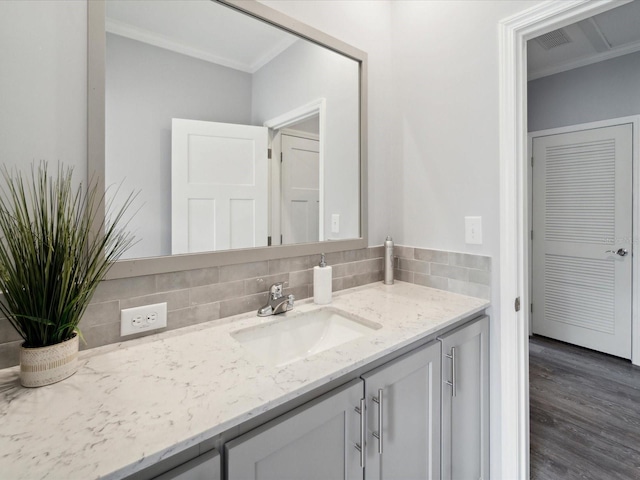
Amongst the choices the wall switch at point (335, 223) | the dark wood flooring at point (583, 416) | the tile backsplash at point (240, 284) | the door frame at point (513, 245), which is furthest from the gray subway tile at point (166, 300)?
the dark wood flooring at point (583, 416)

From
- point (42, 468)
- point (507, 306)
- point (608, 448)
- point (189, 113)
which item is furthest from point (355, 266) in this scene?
point (608, 448)

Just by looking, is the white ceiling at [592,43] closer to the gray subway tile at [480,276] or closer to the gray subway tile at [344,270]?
the gray subway tile at [480,276]

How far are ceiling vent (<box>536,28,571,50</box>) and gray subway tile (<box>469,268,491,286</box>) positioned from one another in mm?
2285

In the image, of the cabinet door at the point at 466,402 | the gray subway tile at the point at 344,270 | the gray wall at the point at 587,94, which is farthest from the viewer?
the gray wall at the point at 587,94

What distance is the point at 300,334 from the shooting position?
1.27 metres

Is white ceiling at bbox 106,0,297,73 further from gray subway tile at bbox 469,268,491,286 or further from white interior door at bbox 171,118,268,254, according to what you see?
gray subway tile at bbox 469,268,491,286

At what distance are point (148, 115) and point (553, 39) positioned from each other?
10.3 feet

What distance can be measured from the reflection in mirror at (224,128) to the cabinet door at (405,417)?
2.24 feet

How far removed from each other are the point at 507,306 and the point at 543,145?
2.65 m

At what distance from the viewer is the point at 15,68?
84cm

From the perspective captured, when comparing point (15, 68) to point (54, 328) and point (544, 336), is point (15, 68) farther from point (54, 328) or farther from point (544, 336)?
point (544, 336)

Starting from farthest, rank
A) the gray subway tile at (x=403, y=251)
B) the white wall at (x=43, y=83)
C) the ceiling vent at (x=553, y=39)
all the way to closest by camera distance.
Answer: the ceiling vent at (x=553, y=39) < the gray subway tile at (x=403, y=251) < the white wall at (x=43, y=83)

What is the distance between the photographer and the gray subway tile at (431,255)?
1.58 metres

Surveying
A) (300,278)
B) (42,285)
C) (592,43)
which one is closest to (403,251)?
(300,278)
